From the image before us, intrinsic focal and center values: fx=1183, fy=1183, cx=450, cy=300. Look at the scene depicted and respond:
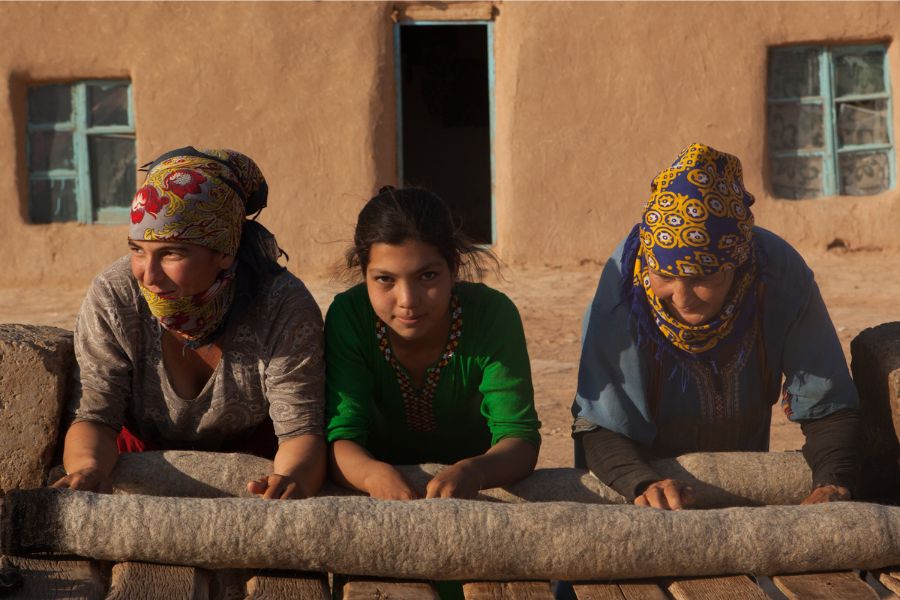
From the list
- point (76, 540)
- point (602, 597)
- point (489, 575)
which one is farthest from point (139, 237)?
point (602, 597)

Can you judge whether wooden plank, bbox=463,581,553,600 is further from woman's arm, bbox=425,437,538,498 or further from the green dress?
the green dress

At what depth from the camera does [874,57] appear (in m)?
9.43

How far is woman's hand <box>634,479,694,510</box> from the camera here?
2867 millimetres

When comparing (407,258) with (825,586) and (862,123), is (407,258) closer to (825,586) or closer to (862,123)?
(825,586)

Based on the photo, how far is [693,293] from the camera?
10.1ft

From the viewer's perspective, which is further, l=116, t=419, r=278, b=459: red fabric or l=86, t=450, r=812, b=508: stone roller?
l=116, t=419, r=278, b=459: red fabric

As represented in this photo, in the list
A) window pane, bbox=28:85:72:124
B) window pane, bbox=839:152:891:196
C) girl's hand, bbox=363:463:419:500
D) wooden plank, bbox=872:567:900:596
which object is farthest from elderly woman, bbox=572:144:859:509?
window pane, bbox=28:85:72:124

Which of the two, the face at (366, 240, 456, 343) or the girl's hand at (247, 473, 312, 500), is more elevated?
the face at (366, 240, 456, 343)

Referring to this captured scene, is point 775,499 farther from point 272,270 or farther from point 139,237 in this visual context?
point 139,237

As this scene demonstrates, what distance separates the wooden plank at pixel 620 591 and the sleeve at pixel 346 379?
0.79m

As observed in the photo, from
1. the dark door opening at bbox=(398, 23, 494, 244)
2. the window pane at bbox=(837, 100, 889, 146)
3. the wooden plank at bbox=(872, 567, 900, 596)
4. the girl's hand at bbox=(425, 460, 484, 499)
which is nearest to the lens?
the wooden plank at bbox=(872, 567, 900, 596)

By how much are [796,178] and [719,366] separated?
21.7 feet

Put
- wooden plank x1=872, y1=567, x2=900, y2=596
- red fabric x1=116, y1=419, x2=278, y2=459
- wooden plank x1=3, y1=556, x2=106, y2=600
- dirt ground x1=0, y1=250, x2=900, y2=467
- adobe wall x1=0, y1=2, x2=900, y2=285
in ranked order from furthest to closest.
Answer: adobe wall x1=0, y1=2, x2=900, y2=285, dirt ground x1=0, y1=250, x2=900, y2=467, red fabric x1=116, y1=419, x2=278, y2=459, wooden plank x1=872, y1=567, x2=900, y2=596, wooden plank x1=3, y1=556, x2=106, y2=600

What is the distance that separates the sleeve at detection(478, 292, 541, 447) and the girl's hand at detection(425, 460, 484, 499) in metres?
0.27
